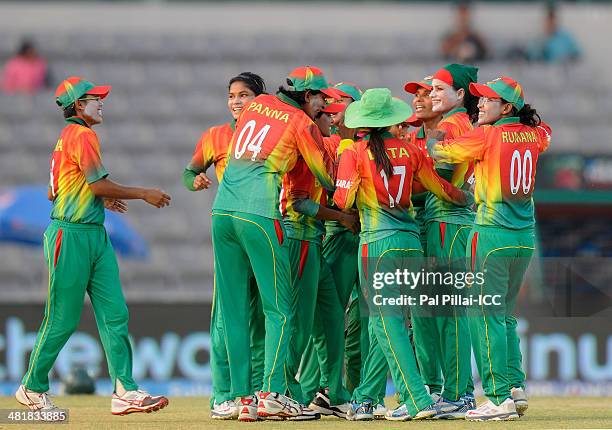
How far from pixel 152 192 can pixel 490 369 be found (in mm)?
2492

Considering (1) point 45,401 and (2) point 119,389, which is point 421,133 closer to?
(2) point 119,389

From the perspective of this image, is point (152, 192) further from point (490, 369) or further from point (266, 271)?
point (490, 369)

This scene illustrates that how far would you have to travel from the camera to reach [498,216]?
8867 millimetres

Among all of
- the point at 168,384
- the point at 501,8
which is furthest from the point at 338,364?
the point at 501,8

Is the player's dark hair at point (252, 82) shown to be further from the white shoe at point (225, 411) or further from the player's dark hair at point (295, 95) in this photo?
the white shoe at point (225, 411)

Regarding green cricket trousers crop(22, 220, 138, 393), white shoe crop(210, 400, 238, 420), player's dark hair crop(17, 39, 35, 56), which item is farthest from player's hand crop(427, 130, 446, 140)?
player's dark hair crop(17, 39, 35, 56)

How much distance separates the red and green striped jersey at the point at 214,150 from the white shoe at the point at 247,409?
1747 millimetres

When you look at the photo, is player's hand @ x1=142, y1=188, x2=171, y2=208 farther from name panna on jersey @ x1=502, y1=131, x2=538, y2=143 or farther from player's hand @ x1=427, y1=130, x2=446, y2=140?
name panna on jersey @ x1=502, y1=131, x2=538, y2=143

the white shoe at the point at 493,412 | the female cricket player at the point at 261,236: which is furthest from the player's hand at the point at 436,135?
the white shoe at the point at 493,412

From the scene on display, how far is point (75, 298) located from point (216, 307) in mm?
982

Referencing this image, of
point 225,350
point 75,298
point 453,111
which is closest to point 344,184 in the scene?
point 453,111

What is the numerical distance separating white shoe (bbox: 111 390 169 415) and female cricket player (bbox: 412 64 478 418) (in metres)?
1.82

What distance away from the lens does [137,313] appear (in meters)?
13.8

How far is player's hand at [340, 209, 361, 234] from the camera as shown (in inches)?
367
